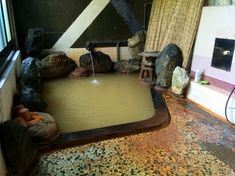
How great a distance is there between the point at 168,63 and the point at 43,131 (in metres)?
2.77

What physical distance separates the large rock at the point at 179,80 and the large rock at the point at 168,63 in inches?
7.7

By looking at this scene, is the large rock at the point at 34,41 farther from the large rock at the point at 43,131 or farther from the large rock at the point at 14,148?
the large rock at the point at 14,148

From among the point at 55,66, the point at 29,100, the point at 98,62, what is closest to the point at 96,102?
the point at 29,100

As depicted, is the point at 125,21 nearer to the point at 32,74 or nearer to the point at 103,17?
the point at 103,17

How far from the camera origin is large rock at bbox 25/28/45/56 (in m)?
5.25

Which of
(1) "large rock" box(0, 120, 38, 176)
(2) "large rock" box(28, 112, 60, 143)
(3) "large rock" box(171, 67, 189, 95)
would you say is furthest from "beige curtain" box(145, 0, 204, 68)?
(1) "large rock" box(0, 120, 38, 176)

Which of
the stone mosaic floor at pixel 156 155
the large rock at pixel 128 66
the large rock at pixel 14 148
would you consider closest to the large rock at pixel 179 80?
the stone mosaic floor at pixel 156 155

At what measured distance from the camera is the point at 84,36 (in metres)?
6.11

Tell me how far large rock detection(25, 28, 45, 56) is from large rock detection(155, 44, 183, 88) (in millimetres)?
3078

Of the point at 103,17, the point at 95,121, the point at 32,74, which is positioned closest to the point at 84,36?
the point at 103,17

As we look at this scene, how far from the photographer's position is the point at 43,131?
242 centimetres

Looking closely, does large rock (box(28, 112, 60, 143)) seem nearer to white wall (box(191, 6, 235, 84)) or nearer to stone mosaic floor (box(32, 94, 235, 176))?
stone mosaic floor (box(32, 94, 235, 176))

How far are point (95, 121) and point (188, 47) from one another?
7.77 feet

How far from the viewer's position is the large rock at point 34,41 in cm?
525
